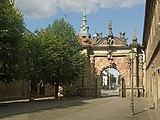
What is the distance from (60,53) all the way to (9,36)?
12925 mm

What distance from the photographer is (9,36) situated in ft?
80.7

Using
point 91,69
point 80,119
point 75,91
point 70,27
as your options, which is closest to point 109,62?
point 91,69

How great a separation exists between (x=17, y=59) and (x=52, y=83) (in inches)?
543

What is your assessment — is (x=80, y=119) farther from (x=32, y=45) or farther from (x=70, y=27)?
(x=70, y=27)

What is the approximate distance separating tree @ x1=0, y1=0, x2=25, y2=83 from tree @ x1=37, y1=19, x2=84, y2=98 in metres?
8.43

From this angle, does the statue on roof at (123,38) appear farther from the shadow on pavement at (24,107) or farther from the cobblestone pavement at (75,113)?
the cobblestone pavement at (75,113)

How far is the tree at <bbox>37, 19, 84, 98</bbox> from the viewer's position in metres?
35.9

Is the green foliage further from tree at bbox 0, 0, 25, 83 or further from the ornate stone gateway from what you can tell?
tree at bbox 0, 0, 25, 83

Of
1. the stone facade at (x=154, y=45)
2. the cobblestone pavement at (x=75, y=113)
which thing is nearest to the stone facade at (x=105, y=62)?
the stone facade at (x=154, y=45)

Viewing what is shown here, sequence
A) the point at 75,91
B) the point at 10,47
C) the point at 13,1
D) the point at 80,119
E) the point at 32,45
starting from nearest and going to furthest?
1. the point at 80,119
2. the point at 10,47
3. the point at 13,1
4. the point at 32,45
5. the point at 75,91

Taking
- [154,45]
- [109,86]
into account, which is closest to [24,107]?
[154,45]

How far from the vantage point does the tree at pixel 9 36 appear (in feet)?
79.8

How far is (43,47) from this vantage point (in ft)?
117

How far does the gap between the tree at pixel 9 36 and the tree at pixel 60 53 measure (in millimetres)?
8434
